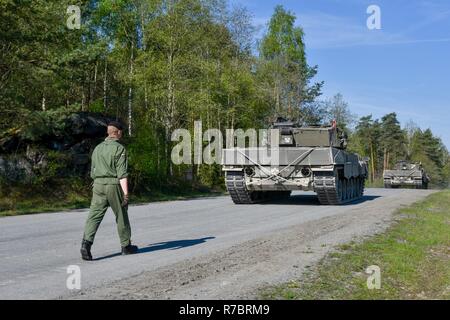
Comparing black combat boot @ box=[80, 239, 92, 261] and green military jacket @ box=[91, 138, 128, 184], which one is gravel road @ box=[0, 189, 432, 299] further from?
green military jacket @ box=[91, 138, 128, 184]

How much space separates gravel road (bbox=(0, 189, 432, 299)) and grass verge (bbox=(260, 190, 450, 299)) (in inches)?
10.7

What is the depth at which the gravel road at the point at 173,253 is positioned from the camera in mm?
5148

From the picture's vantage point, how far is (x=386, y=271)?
6.26 meters

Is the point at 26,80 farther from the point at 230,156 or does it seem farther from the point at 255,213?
the point at 255,213

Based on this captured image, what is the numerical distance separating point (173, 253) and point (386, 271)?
9.46 ft

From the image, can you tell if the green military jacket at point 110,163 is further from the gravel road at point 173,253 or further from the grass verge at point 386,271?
the grass verge at point 386,271

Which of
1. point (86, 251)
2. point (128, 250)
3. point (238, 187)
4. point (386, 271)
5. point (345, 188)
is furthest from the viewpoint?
point (345, 188)

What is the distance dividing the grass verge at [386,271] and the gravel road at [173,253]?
271 mm

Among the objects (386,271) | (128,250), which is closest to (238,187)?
(128,250)

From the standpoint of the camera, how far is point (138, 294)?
4844 millimetres

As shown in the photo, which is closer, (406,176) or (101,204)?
(101,204)

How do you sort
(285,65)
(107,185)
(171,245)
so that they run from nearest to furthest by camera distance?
1. (107,185)
2. (171,245)
3. (285,65)

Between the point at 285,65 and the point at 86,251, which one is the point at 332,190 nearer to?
the point at 86,251

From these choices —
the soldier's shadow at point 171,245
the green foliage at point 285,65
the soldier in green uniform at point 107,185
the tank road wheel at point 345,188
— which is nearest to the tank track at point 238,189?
the tank road wheel at point 345,188
